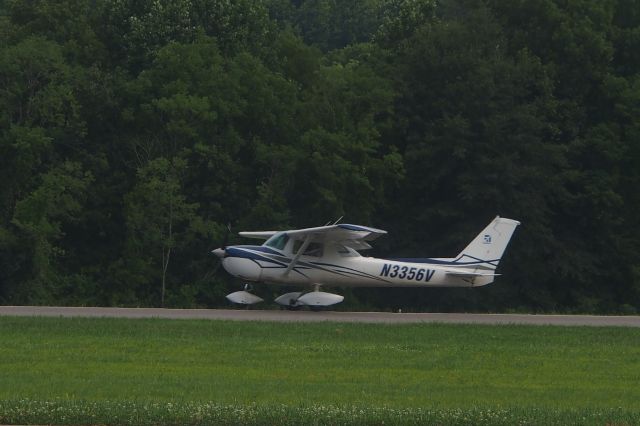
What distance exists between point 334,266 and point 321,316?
→ 2146 millimetres

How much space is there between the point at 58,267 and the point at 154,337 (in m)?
20.7

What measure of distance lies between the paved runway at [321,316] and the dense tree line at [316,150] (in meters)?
11.2

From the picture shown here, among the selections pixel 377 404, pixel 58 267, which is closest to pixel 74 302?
pixel 58 267

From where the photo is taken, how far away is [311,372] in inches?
678

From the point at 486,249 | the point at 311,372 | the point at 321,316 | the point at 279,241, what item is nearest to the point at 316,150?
the point at 279,241

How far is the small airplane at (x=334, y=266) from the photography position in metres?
29.5

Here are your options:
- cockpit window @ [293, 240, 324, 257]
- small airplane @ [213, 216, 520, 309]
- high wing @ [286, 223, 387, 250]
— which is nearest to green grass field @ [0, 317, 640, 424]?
high wing @ [286, 223, 387, 250]

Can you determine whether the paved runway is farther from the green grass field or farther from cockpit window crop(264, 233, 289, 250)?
the green grass field

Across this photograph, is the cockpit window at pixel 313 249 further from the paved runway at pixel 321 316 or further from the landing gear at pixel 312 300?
the paved runway at pixel 321 316

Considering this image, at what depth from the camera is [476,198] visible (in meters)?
42.7

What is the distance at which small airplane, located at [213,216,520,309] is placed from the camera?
2952cm

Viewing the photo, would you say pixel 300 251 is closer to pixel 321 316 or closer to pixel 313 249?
pixel 313 249

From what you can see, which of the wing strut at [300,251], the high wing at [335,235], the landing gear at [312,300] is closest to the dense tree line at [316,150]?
the landing gear at [312,300]

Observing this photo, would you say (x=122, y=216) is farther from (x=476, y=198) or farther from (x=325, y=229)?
(x=325, y=229)
